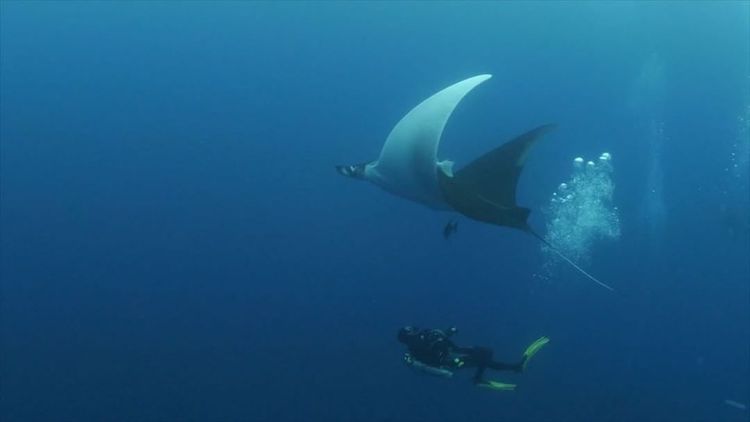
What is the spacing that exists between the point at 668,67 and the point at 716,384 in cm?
1004

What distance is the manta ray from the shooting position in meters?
4.98

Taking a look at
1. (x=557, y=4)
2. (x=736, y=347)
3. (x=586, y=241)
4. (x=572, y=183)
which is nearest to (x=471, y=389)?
(x=586, y=241)

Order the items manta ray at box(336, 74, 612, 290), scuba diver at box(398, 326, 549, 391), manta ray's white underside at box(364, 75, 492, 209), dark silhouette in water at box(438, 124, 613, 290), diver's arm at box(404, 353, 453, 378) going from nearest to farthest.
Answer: manta ray's white underside at box(364, 75, 492, 209) → manta ray at box(336, 74, 612, 290) → dark silhouette in water at box(438, 124, 613, 290) → diver's arm at box(404, 353, 453, 378) → scuba diver at box(398, 326, 549, 391)

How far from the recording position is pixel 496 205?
17.6 ft

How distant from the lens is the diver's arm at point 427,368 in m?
6.75

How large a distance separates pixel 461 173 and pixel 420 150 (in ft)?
2.22

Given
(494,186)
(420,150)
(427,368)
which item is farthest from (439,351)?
(420,150)

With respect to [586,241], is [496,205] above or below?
above

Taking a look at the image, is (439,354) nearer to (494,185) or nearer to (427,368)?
(427,368)

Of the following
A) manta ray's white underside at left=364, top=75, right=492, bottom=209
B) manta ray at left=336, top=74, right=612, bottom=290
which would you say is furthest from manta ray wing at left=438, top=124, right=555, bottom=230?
manta ray's white underside at left=364, top=75, right=492, bottom=209

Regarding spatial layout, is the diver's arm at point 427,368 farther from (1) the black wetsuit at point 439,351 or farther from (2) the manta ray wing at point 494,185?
(2) the manta ray wing at point 494,185

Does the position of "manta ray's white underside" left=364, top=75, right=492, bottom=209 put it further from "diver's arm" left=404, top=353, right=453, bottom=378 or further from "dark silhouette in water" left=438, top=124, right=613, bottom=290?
"diver's arm" left=404, top=353, right=453, bottom=378

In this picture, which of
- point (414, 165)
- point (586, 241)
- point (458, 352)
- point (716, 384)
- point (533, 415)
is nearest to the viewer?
point (414, 165)

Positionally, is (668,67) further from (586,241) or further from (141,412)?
(141,412)
